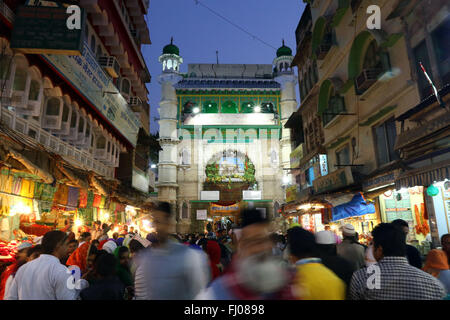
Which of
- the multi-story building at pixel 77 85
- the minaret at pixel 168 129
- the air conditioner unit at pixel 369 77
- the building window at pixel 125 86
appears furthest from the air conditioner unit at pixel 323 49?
the minaret at pixel 168 129

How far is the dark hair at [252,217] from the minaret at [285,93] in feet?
104

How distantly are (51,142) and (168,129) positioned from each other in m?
24.1

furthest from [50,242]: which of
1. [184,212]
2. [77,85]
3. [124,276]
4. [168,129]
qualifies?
[168,129]

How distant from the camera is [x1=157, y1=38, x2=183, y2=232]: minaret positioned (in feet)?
108

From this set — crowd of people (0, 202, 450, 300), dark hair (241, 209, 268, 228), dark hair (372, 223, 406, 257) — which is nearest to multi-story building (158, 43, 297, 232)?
crowd of people (0, 202, 450, 300)

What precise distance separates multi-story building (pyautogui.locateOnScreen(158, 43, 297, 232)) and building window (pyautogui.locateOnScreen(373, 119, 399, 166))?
70.5 ft

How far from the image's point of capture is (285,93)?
36.0m

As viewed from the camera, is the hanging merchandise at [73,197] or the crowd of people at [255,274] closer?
the crowd of people at [255,274]

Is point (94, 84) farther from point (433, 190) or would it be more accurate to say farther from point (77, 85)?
point (433, 190)

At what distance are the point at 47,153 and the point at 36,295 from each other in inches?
247

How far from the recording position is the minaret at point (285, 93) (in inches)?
1337

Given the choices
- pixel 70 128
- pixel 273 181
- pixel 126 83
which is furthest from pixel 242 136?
pixel 70 128

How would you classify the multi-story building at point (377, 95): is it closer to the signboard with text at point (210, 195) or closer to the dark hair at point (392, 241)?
the dark hair at point (392, 241)
